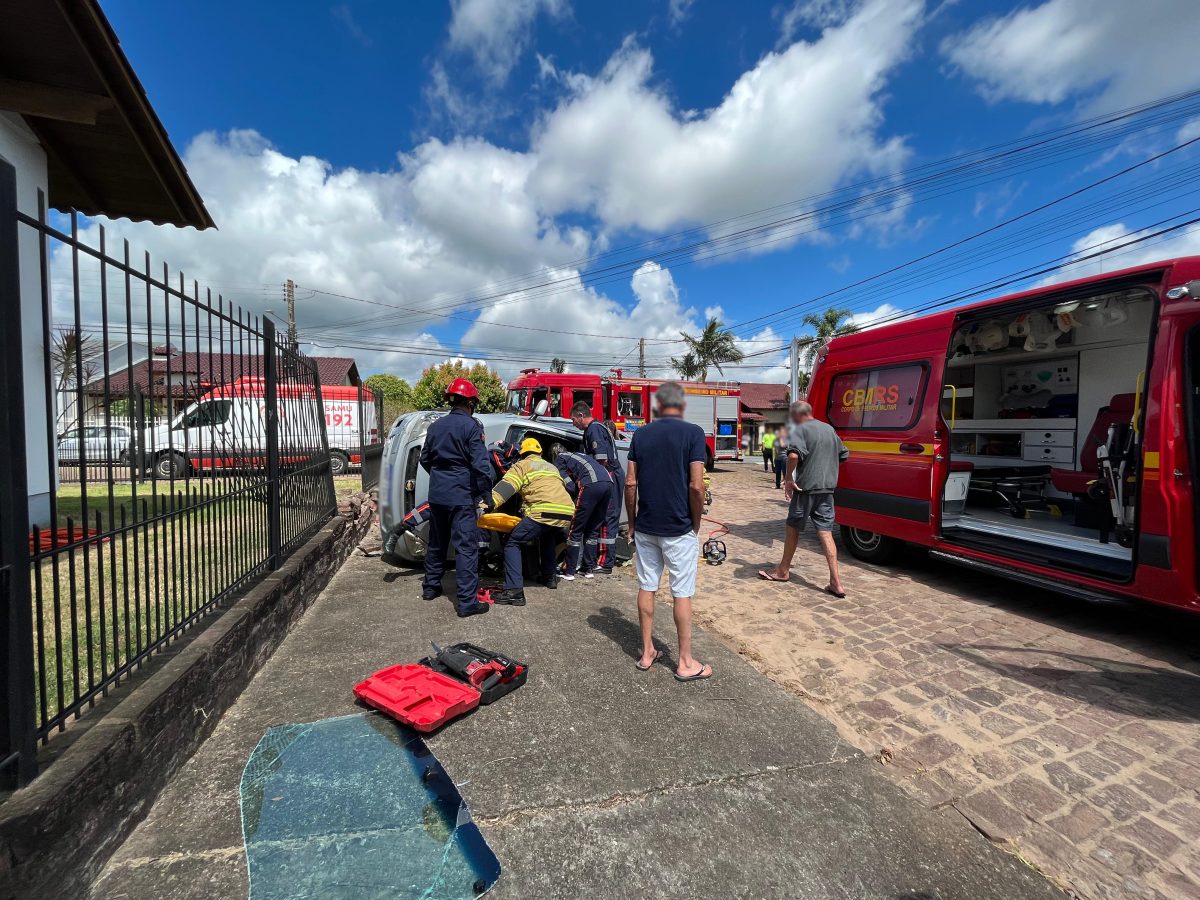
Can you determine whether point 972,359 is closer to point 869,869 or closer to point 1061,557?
point 1061,557

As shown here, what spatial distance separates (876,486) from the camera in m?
5.96

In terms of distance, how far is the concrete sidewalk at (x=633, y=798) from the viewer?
1993mm

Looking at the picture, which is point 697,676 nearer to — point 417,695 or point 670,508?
point 670,508

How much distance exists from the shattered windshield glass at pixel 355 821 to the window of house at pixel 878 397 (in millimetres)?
5283

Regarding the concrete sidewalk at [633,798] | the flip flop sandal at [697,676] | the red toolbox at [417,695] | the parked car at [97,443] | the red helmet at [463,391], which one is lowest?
Answer: the concrete sidewalk at [633,798]

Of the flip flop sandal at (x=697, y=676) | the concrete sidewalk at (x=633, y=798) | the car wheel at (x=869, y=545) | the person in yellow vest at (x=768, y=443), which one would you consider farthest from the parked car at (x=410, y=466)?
the person in yellow vest at (x=768, y=443)

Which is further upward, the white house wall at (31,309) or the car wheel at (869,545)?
the white house wall at (31,309)

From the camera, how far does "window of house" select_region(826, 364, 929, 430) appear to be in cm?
568

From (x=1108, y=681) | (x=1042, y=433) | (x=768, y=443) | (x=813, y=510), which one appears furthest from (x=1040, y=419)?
(x=768, y=443)

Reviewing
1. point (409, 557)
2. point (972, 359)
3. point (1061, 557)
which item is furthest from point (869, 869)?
point (972, 359)

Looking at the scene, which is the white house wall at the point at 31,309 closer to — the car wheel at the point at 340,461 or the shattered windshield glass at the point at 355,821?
the shattered windshield glass at the point at 355,821

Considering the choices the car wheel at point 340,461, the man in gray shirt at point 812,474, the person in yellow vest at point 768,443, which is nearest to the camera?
the man in gray shirt at point 812,474

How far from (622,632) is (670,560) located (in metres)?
1.10

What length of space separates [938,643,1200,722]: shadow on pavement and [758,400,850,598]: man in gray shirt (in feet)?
5.03
